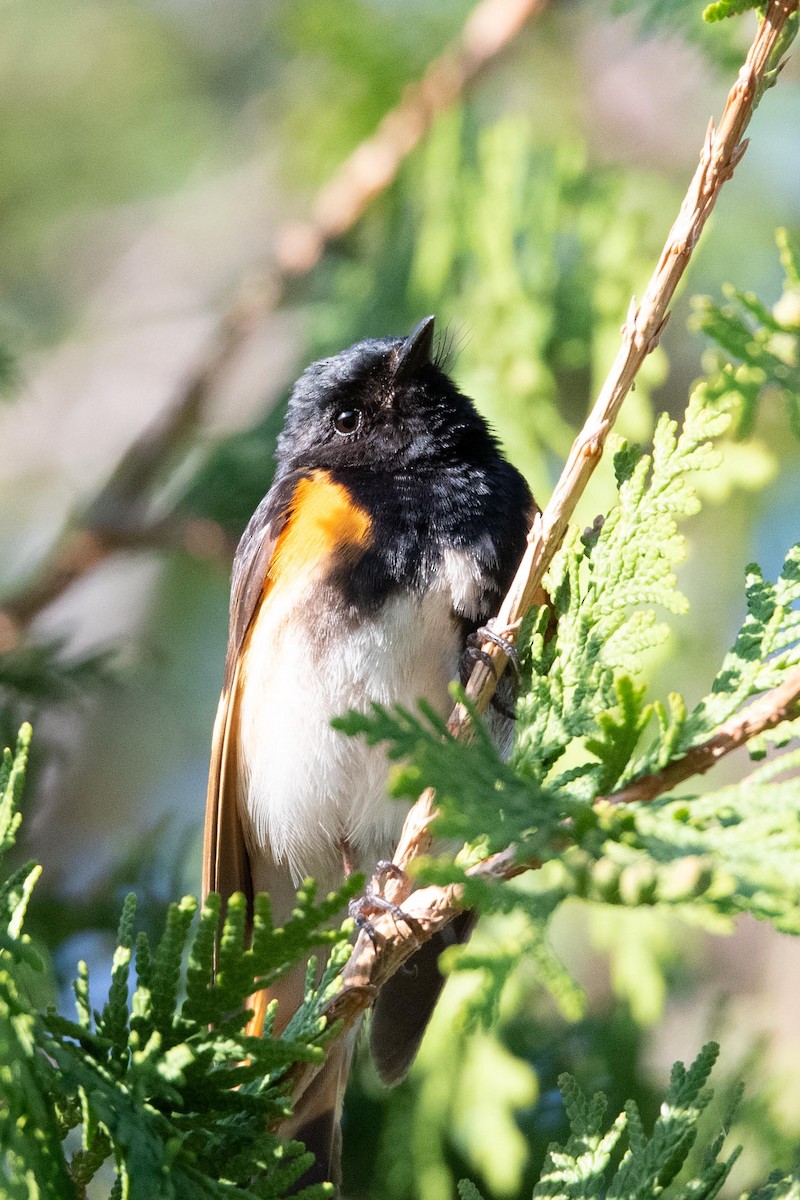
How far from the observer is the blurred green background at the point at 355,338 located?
286cm

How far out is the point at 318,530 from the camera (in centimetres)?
249

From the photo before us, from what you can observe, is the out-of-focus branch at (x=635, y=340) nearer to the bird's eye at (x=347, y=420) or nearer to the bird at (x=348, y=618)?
the bird at (x=348, y=618)

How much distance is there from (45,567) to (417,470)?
1.35 meters

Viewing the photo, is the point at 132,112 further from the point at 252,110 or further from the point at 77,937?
the point at 77,937

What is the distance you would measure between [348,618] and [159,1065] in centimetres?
112

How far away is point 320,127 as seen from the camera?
423cm

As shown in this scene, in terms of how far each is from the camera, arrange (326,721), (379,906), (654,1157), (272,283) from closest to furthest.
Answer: (654,1157), (379,906), (326,721), (272,283)

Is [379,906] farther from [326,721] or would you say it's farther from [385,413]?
[385,413]

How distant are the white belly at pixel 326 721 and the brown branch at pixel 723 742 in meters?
0.95

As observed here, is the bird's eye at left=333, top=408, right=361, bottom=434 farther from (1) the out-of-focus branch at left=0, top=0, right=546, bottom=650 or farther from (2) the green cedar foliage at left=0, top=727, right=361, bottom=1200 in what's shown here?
(2) the green cedar foliage at left=0, top=727, right=361, bottom=1200

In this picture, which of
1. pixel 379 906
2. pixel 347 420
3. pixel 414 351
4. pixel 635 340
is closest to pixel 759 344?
pixel 635 340

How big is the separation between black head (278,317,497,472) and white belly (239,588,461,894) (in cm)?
42

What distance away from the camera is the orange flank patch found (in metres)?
2.43

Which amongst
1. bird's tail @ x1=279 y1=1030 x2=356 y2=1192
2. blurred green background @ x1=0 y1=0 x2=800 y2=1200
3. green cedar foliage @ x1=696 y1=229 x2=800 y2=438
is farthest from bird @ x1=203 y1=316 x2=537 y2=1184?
green cedar foliage @ x1=696 y1=229 x2=800 y2=438
